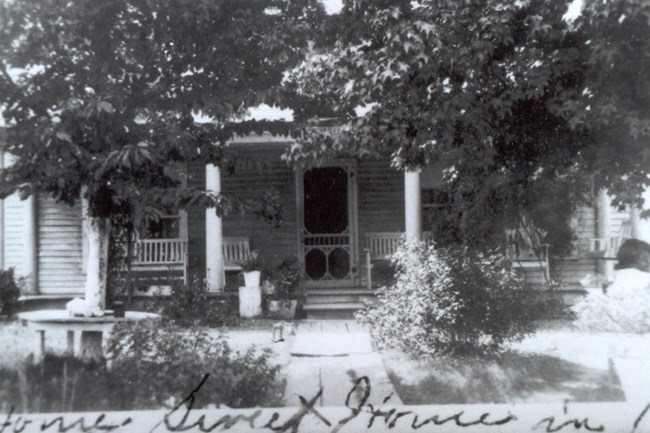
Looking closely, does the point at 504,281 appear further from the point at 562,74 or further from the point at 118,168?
the point at 118,168

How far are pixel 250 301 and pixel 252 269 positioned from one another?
2.34 feet

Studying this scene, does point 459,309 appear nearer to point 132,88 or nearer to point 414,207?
point 414,207

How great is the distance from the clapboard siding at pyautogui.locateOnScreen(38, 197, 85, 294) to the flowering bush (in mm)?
4850

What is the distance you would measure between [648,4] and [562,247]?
311cm

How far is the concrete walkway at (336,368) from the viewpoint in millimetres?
4266

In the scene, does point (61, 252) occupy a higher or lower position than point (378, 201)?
lower

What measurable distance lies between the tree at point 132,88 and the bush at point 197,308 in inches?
47.5

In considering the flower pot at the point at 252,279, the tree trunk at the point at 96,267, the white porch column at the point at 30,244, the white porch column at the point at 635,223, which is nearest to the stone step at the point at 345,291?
the flower pot at the point at 252,279

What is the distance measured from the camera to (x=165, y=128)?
446cm

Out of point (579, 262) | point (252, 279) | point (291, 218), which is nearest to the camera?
point (579, 262)

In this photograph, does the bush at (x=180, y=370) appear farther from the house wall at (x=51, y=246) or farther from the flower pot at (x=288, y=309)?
the flower pot at (x=288, y=309)

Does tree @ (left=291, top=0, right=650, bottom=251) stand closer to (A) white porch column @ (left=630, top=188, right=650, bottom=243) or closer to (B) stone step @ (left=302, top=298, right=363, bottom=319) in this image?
(A) white porch column @ (left=630, top=188, right=650, bottom=243)

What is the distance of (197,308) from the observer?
581cm

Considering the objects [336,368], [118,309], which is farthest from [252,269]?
[336,368]
